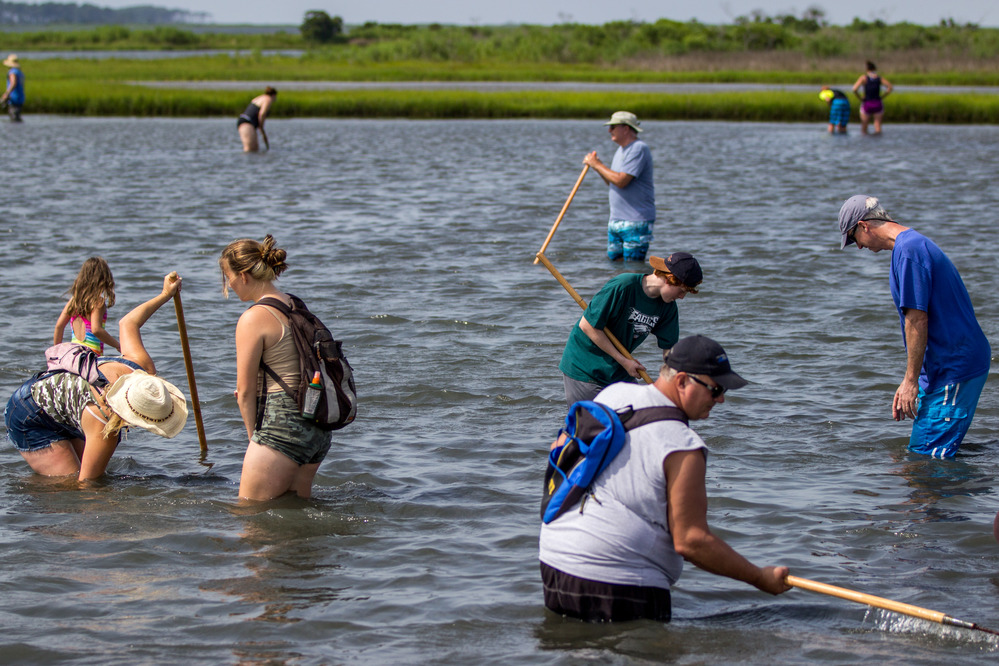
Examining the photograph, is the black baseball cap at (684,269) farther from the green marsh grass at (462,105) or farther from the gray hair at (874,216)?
the green marsh grass at (462,105)

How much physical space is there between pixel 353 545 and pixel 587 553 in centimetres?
201

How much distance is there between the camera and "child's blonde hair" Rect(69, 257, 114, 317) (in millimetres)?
6707

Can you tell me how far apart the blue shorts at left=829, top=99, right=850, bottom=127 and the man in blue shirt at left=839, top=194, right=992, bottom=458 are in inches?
1026

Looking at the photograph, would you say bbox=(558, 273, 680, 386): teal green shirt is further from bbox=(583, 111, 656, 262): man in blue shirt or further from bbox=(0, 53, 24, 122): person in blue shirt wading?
bbox=(0, 53, 24, 122): person in blue shirt wading

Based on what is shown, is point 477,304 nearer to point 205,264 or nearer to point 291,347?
point 205,264

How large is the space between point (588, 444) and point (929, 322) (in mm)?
3204

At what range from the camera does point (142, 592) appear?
5504 millimetres

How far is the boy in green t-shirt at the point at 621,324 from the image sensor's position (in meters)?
6.30

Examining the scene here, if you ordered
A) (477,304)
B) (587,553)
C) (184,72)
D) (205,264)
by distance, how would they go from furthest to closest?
(184,72)
(205,264)
(477,304)
(587,553)

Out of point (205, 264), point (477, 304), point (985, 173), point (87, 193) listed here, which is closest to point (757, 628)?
point (477, 304)

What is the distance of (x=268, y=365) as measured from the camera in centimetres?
572

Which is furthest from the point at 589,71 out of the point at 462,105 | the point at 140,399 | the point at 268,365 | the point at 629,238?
the point at 268,365

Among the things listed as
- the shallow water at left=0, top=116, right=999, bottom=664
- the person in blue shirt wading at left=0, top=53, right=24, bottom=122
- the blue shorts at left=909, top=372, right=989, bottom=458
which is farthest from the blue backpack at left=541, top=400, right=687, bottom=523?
the person in blue shirt wading at left=0, top=53, right=24, bottom=122

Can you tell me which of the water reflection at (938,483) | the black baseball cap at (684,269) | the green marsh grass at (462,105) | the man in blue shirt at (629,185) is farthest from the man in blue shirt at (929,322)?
the green marsh grass at (462,105)
